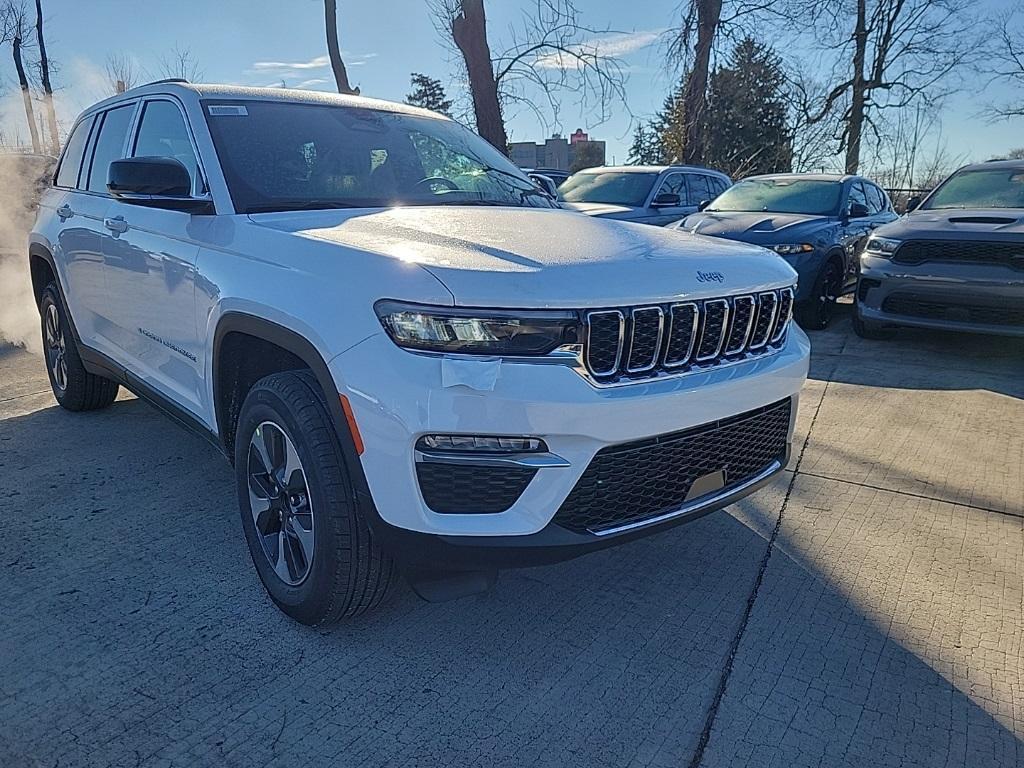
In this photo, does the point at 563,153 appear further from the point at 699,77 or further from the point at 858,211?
the point at 858,211

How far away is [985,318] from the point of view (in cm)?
614

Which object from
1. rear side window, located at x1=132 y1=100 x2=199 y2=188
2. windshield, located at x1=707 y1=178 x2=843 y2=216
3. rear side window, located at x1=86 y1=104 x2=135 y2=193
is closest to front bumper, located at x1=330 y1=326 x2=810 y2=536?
rear side window, located at x1=132 y1=100 x2=199 y2=188

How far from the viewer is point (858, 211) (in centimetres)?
847

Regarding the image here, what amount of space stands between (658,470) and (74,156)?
4.22 metres

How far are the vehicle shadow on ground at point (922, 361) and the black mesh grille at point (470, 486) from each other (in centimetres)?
453

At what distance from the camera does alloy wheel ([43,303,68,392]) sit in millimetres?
4719

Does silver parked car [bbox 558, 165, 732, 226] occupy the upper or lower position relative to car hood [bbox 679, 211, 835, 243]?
upper

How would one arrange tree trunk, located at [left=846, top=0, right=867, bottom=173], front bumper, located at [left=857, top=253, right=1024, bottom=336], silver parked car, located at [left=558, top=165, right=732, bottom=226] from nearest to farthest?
1. front bumper, located at [left=857, top=253, right=1024, bottom=336]
2. silver parked car, located at [left=558, top=165, right=732, bottom=226]
3. tree trunk, located at [left=846, top=0, right=867, bottom=173]

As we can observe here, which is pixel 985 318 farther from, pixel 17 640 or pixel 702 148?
pixel 702 148

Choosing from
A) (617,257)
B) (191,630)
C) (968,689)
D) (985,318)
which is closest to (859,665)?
(968,689)

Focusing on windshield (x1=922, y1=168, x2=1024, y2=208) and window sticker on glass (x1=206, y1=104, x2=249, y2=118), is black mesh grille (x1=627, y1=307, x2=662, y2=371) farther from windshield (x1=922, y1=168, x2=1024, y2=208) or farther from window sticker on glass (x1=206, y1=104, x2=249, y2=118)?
windshield (x1=922, y1=168, x2=1024, y2=208)

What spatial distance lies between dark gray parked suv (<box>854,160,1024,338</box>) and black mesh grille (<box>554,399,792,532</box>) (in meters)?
4.51

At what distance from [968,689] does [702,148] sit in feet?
56.5

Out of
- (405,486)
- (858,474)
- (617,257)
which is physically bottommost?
(858,474)
